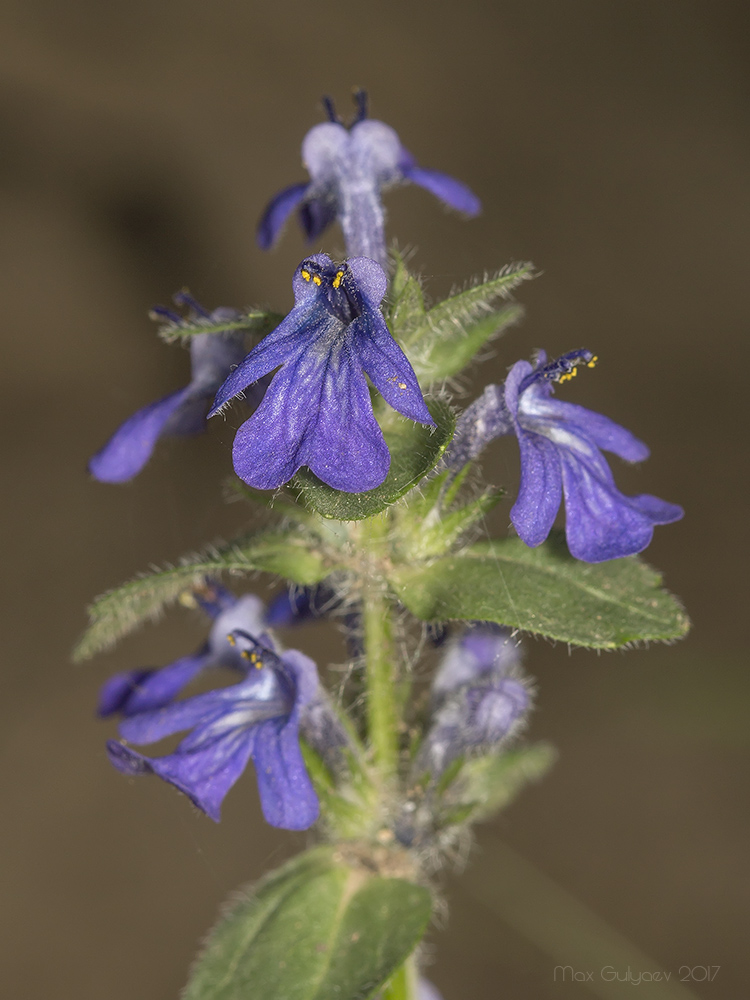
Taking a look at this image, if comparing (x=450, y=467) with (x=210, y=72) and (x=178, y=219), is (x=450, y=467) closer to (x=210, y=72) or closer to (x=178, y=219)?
(x=178, y=219)

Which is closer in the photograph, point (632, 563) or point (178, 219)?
point (632, 563)

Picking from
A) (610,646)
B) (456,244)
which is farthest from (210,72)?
(610,646)

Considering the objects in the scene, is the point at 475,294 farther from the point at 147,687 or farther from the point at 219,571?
the point at 147,687

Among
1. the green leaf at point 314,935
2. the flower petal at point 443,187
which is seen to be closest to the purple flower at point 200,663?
the green leaf at point 314,935

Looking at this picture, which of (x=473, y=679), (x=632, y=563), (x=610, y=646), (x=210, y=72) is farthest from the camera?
(x=210, y=72)

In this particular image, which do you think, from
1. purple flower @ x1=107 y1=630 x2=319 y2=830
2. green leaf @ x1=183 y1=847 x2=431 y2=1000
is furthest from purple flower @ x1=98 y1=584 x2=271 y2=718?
green leaf @ x1=183 y1=847 x2=431 y2=1000
